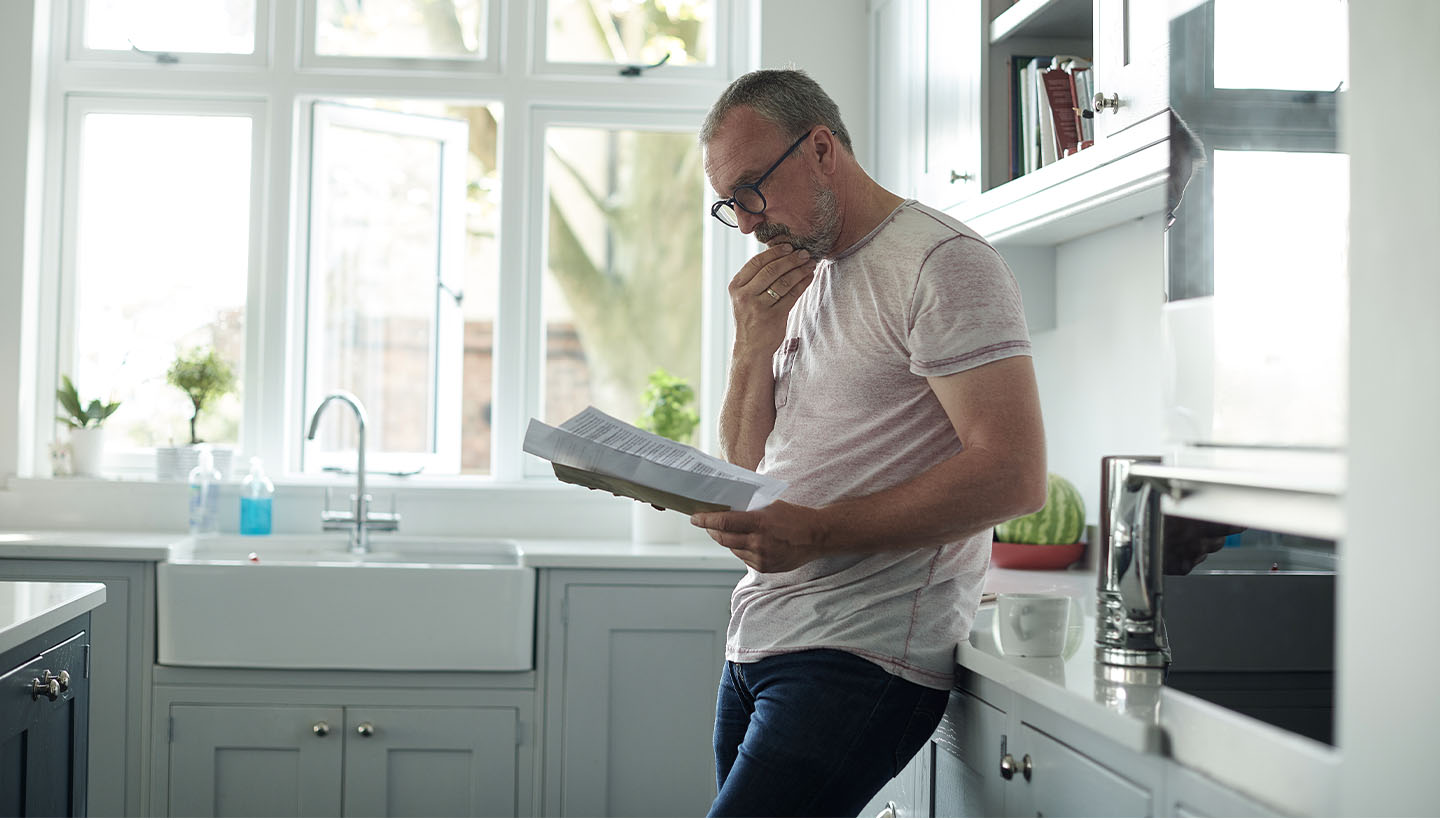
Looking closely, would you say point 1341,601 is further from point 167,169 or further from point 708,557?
point 167,169

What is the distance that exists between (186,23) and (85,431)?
1.16m

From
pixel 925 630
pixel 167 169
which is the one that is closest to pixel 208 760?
pixel 167 169

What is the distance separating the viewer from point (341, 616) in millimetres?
2746

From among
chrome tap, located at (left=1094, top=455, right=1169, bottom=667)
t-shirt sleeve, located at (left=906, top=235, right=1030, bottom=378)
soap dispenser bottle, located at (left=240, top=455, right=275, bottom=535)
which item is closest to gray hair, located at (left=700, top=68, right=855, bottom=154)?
t-shirt sleeve, located at (left=906, top=235, right=1030, bottom=378)

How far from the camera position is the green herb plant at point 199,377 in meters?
3.29

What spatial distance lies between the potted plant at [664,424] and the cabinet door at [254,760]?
2.79 feet

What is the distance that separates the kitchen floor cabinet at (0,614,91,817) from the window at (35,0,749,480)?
59.1 inches

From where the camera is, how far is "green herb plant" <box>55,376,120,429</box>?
326cm

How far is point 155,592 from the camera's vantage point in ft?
9.09

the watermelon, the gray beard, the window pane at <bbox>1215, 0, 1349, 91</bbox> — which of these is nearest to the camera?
the window pane at <bbox>1215, 0, 1349, 91</bbox>

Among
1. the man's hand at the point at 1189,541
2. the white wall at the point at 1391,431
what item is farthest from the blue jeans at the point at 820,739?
the white wall at the point at 1391,431

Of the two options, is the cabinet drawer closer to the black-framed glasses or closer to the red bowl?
the black-framed glasses

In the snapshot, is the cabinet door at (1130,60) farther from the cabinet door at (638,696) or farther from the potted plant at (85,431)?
the potted plant at (85,431)

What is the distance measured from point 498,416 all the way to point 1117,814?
2.50 m
